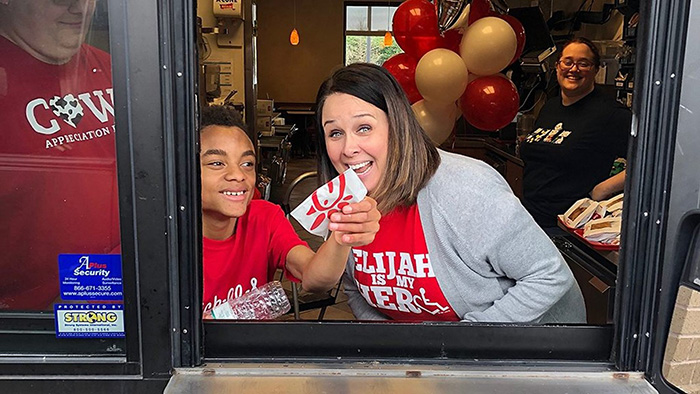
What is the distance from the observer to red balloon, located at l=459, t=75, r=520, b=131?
330 cm

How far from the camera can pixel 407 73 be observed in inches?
132

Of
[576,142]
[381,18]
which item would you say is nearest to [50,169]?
[576,142]

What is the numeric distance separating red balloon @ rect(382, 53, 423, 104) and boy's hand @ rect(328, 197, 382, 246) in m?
2.04

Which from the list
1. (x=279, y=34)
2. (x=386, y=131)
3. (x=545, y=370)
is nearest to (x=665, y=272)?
(x=545, y=370)

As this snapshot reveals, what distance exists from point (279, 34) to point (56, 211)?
12.9 meters

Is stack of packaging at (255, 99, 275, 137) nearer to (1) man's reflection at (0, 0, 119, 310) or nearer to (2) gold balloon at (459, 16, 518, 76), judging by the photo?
(2) gold balloon at (459, 16, 518, 76)

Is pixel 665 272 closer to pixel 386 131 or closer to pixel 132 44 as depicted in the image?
pixel 386 131

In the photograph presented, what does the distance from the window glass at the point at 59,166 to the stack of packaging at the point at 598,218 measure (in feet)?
6.50

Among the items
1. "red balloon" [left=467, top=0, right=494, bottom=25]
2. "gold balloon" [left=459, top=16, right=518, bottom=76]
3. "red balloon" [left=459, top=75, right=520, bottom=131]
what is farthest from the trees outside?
"gold balloon" [left=459, top=16, right=518, bottom=76]

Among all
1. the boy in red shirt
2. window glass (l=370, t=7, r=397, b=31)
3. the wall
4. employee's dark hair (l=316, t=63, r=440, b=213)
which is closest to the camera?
employee's dark hair (l=316, t=63, r=440, b=213)

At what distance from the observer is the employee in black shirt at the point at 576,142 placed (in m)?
2.89

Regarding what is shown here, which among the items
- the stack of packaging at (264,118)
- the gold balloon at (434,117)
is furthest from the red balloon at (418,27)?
the stack of packaging at (264,118)

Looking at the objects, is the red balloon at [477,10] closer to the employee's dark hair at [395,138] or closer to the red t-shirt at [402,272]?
the employee's dark hair at [395,138]

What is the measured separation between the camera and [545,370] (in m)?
1.10
